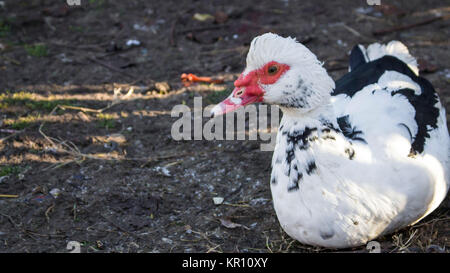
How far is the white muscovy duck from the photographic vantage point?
2.90 meters

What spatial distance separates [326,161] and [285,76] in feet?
1.67

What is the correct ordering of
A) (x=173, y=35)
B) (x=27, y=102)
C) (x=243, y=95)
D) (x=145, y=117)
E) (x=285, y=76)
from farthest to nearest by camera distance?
1. (x=173, y=35)
2. (x=27, y=102)
3. (x=145, y=117)
4. (x=243, y=95)
5. (x=285, y=76)

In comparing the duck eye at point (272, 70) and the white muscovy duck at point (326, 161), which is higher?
the duck eye at point (272, 70)

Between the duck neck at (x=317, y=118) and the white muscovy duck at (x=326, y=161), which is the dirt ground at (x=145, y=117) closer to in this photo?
the white muscovy duck at (x=326, y=161)

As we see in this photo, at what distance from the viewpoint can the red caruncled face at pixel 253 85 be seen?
2.90 meters

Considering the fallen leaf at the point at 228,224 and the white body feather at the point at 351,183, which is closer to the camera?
the white body feather at the point at 351,183

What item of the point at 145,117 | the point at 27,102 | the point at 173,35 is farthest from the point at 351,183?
the point at 173,35

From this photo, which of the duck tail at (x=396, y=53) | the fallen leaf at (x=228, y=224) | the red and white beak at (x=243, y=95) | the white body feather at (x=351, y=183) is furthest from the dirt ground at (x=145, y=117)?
the red and white beak at (x=243, y=95)

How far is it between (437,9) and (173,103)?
3323mm

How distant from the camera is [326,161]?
293 cm

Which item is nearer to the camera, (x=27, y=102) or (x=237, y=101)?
(x=237, y=101)
